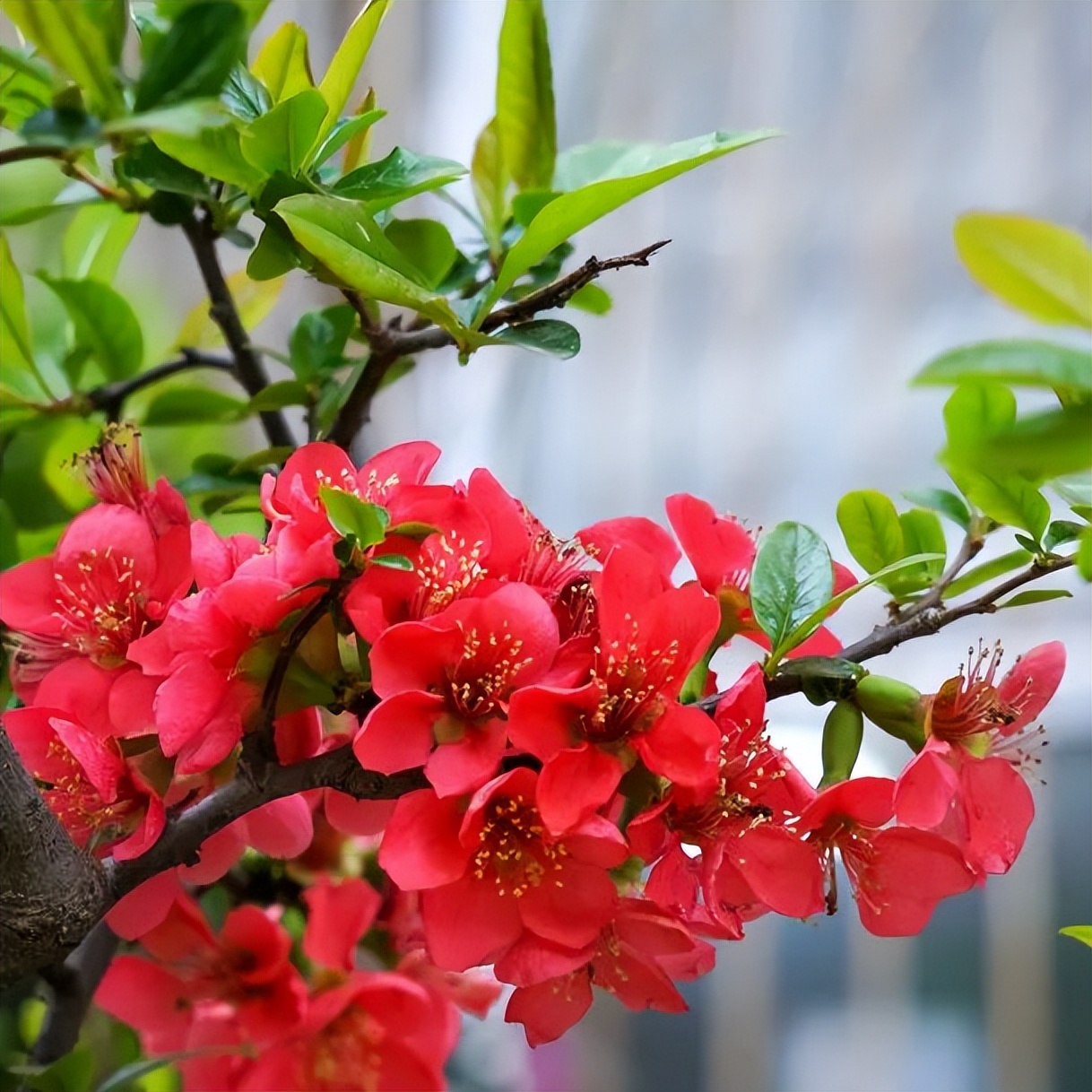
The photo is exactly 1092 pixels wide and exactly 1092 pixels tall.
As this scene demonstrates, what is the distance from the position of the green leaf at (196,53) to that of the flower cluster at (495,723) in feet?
0.38

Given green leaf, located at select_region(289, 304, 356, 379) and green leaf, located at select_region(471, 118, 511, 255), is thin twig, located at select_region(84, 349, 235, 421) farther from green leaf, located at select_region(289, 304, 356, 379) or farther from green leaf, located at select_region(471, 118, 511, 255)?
green leaf, located at select_region(471, 118, 511, 255)

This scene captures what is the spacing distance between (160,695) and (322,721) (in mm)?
114

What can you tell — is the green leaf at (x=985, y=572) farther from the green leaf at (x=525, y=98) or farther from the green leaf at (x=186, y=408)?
the green leaf at (x=186, y=408)

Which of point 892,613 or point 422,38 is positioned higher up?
point 422,38

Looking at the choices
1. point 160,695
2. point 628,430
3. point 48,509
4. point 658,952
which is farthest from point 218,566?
point 628,430

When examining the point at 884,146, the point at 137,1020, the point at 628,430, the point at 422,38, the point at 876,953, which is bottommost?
the point at 876,953

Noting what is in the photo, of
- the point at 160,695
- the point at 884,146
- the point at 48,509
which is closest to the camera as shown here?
the point at 160,695

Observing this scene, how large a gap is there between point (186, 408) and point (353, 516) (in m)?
0.35

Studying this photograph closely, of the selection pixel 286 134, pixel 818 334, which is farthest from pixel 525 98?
pixel 818 334

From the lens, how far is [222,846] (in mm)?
422

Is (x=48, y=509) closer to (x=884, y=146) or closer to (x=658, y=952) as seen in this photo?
(x=658, y=952)

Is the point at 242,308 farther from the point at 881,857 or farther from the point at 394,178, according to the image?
the point at 881,857

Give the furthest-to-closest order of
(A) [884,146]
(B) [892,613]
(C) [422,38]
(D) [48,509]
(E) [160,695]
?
(C) [422,38], (A) [884,146], (D) [48,509], (B) [892,613], (E) [160,695]

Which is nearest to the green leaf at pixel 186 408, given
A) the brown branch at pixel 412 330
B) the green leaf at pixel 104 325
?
the green leaf at pixel 104 325
